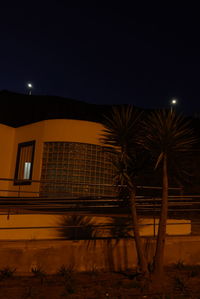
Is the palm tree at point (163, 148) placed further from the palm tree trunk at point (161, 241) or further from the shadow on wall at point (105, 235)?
the shadow on wall at point (105, 235)

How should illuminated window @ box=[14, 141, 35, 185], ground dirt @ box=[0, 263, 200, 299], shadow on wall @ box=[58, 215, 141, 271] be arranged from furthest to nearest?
illuminated window @ box=[14, 141, 35, 185]
shadow on wall @ box=[58, 215, 141, 271]
ground dirt @ box=[0, 263, 200, 299]

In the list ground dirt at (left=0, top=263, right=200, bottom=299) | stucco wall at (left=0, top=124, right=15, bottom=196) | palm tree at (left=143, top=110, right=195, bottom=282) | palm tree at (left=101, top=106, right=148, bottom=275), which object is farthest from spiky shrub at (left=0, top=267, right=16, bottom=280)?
stucco wall at (left=0, top=124, right=15, bottom=196)

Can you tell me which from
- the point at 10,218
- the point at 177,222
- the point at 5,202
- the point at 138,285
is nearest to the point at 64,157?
the point at 5,202

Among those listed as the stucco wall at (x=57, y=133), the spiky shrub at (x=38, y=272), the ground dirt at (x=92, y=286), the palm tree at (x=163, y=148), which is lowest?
the ground dirt at (x=92, y=286)

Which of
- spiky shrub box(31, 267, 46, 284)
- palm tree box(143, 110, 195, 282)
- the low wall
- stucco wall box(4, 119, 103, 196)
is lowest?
spiky shrub box(31, 267, 46, 284)

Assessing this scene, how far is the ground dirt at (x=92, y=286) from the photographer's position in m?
4.82

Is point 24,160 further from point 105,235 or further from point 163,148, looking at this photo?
point 163,148

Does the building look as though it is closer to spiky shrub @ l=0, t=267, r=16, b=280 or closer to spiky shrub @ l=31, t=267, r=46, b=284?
spiky shrub @ l=31, t=267, r=46, b=284

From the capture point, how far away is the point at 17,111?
1001 inches

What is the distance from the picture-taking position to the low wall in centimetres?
565

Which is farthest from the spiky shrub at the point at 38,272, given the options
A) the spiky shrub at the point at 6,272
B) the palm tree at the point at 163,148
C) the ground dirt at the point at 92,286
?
the palm tree at the point at 163,148

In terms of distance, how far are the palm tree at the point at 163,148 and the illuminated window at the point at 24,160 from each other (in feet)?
26.5

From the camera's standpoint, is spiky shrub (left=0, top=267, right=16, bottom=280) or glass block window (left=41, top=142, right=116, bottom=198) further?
glass block window (left=41, top=142, right=116, bottom=198)

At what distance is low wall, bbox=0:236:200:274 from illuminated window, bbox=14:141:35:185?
7362 mm
